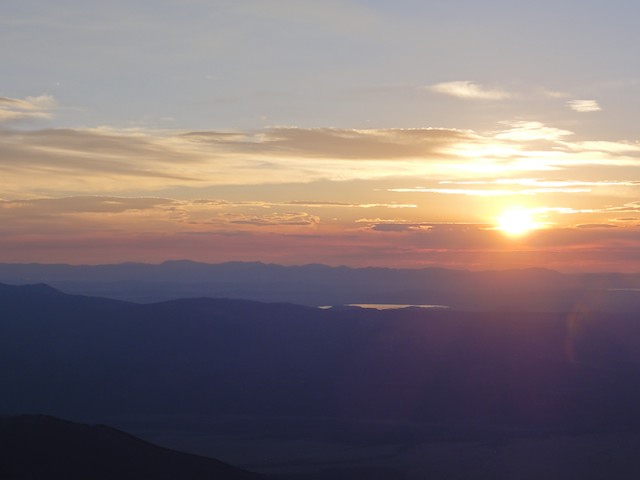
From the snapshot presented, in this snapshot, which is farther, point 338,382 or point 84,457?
point 338,382

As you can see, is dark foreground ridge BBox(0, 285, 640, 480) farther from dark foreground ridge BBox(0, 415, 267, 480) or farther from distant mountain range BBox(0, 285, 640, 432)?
dark foreground ridge BBox(0, 415, 267, 480)

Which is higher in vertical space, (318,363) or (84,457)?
(84,457)

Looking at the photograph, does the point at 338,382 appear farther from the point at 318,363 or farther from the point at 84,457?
the point at 84,457

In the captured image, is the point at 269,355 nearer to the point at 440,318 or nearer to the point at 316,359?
the point at 316,359

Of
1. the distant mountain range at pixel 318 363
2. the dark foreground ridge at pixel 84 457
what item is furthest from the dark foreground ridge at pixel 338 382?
the dark foreground ridge at pixel 84 457

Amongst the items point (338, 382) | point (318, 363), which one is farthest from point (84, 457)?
point (318, 363)

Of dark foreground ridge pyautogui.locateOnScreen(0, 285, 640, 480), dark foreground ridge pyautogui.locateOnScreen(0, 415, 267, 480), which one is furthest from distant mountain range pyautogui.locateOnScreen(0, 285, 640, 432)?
dark foreground ridge pyautogui.locateOnScreen(0, 415, 267, 480)

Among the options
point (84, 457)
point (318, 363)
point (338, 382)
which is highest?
point (84, 457)

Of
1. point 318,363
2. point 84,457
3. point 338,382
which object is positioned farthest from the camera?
point 318,363

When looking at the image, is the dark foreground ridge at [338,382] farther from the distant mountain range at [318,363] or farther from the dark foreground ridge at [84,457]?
the dark foreground ridge at [84,457]
